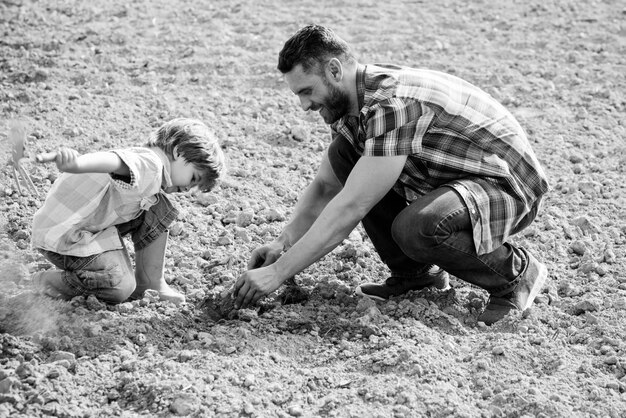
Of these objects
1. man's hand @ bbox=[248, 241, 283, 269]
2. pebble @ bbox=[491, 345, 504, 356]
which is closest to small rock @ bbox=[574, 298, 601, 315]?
pebble @ bbox=[491, 345, 504, 356]

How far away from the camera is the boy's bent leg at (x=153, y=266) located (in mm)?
4066

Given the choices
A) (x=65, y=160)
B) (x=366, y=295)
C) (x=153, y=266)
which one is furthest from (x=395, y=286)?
(x=65, y=160)

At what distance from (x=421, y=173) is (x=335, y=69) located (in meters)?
0.58

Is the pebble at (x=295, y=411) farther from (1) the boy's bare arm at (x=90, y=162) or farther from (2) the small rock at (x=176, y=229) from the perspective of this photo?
(2) the small rock at (x=176, y=229)

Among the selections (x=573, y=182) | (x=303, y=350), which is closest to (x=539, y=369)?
(x=303, y=350)

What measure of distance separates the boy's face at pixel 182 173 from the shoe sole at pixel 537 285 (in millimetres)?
1552

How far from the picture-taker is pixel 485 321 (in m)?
3.98

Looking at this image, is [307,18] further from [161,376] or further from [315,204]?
[161,376]

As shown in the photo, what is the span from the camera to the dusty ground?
3.38 m

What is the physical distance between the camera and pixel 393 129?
3672mm

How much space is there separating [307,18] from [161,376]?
182 inches

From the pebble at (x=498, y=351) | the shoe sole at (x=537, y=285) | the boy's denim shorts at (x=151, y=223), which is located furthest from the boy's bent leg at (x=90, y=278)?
the shoe sole at (x=537, y=285)

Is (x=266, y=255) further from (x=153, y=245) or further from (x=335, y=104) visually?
(x=335, y=104)

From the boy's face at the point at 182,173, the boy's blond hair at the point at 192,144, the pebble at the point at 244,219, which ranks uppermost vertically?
the boy's blond hair at the point at 192,144
